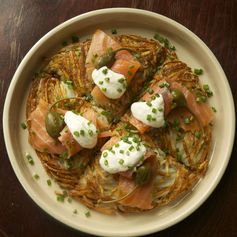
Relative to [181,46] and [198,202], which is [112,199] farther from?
[181,46]

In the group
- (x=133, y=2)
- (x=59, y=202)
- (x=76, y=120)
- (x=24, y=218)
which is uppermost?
(x=133, y=2)

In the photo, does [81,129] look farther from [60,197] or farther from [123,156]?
[60,197]

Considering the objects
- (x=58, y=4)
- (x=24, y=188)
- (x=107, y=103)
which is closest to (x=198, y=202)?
(x=107, y=103)

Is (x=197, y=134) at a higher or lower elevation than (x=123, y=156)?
higher

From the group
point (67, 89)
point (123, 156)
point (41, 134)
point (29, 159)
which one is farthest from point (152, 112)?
point (29, 159)

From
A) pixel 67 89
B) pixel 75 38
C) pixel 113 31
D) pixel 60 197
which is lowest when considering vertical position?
pixel 60 197

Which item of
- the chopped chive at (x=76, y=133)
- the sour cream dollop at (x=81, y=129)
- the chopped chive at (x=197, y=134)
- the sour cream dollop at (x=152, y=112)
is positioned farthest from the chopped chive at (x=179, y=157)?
the chopped chive at (x=76, y=133)

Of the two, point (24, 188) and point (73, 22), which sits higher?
point (73, 22)
